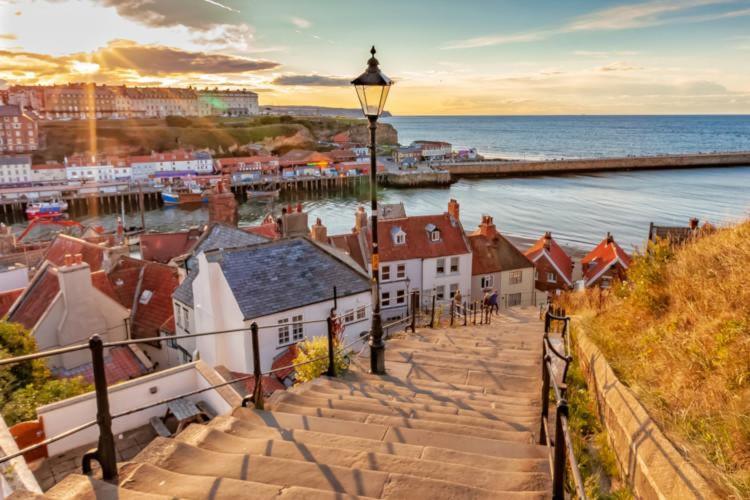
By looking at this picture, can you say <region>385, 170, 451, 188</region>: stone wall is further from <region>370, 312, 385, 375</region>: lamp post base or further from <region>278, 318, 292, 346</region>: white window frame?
<region>370, 312, 385, 375</region>: lamp post base

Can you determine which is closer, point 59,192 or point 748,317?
point 748,317

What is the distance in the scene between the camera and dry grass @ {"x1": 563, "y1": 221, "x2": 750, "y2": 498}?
12.4 ft

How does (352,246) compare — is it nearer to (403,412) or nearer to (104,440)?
(403,412)

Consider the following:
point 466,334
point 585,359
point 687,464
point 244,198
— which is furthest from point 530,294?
point 244,198

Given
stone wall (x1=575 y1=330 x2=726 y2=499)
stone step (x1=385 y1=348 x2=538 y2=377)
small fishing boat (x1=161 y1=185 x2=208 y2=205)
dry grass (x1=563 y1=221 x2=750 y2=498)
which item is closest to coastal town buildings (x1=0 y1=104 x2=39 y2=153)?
small fishing boat (x1=161 y1=185 x2=208 y2=205)

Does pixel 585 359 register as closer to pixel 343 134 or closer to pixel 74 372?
pixel 74 372

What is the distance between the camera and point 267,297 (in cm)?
1827

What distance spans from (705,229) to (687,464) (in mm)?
7987

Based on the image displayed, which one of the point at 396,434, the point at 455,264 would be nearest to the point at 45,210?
the point at 455,264

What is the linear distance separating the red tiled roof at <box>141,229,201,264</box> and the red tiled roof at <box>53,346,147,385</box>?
20.7m

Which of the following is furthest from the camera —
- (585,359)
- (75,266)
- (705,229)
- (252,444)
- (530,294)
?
(530,294)

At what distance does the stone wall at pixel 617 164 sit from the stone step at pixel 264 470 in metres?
115

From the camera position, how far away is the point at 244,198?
97000mm

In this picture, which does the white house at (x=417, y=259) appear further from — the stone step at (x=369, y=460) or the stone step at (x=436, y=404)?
the stone step at (x=369, y=460)
